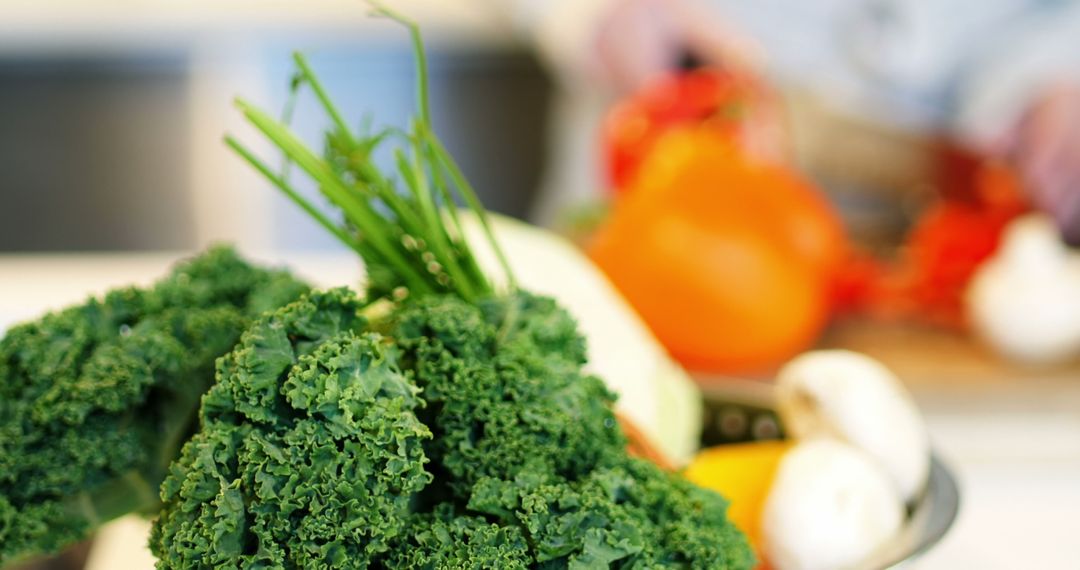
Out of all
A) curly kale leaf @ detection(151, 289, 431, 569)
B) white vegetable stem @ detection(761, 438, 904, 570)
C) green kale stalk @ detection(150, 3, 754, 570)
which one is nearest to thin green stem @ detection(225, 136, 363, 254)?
green kale stalk @ detection(150, 3, 754, 570)

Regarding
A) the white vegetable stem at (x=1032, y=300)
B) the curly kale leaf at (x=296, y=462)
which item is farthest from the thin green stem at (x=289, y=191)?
the white vegetable stem at (x=1032, y=300)

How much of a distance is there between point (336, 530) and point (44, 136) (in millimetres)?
3570

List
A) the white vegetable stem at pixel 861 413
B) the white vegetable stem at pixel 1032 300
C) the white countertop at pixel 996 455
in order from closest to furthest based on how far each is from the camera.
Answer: the white vegetable stem at pixel 861 413
the white countertop at pixel 996 455
the white vegetable stem at pixel 1032 300

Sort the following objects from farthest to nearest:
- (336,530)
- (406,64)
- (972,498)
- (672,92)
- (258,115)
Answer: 1. (406,64)
2. (672,92)
3. (972,498)
4. (258,115)
5. (336,530)

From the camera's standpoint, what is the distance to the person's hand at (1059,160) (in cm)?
146

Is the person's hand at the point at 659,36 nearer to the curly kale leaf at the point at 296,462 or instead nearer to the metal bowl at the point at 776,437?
the metal bowl at the point at 776,437

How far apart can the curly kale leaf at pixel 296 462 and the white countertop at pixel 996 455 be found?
39 centimetres

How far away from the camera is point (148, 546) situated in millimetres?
526

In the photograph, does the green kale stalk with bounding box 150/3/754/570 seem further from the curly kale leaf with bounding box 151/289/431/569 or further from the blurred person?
the blurred person

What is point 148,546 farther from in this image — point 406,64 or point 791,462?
Answer: point 406,64

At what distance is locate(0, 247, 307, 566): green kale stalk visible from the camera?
22.2 inches

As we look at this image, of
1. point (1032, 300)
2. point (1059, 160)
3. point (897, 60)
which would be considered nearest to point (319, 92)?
point (1032, 300)

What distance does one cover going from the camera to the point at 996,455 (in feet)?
3.55

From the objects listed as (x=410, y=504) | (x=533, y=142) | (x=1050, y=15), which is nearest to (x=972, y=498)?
(x=410, y=504)
